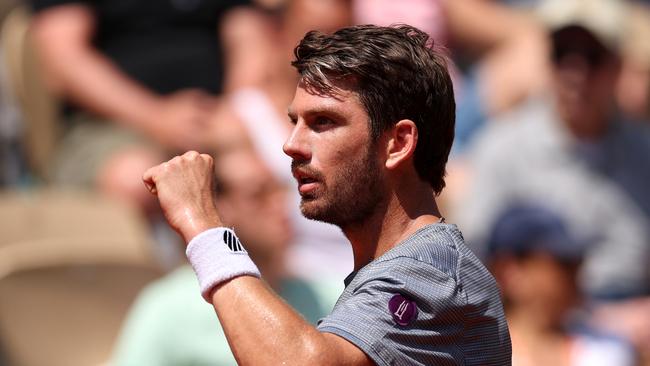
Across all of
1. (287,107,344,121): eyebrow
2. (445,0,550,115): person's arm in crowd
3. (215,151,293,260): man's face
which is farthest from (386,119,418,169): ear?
(445,0,550,115): person's arm in crowd

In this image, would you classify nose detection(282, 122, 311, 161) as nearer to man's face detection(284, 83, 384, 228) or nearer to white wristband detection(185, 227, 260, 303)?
man's face detection(284, 83, 384, 228)

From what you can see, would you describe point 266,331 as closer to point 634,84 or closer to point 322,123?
point 322,123

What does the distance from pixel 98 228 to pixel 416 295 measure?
3.53 metres

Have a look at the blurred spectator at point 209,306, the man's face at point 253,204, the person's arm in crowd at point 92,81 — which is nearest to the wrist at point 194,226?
the blurred spectator at point 209,306

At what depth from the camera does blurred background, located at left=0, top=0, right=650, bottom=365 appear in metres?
5.52

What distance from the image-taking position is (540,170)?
259 inches

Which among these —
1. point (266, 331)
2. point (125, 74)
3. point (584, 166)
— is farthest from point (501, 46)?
point (266, 331)

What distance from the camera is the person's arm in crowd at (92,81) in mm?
6719

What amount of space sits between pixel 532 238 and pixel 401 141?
2983 millimetres

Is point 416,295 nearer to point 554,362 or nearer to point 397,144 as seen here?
point 397,144

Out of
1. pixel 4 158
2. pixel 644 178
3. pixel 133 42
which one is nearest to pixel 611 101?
pixel 644 178

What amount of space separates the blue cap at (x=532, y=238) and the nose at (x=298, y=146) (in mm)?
2971

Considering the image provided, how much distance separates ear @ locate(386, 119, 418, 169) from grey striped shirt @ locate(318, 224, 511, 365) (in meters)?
0.17

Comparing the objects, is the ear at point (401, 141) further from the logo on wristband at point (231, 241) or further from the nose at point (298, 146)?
the logo on wristband at point (231, 241)
